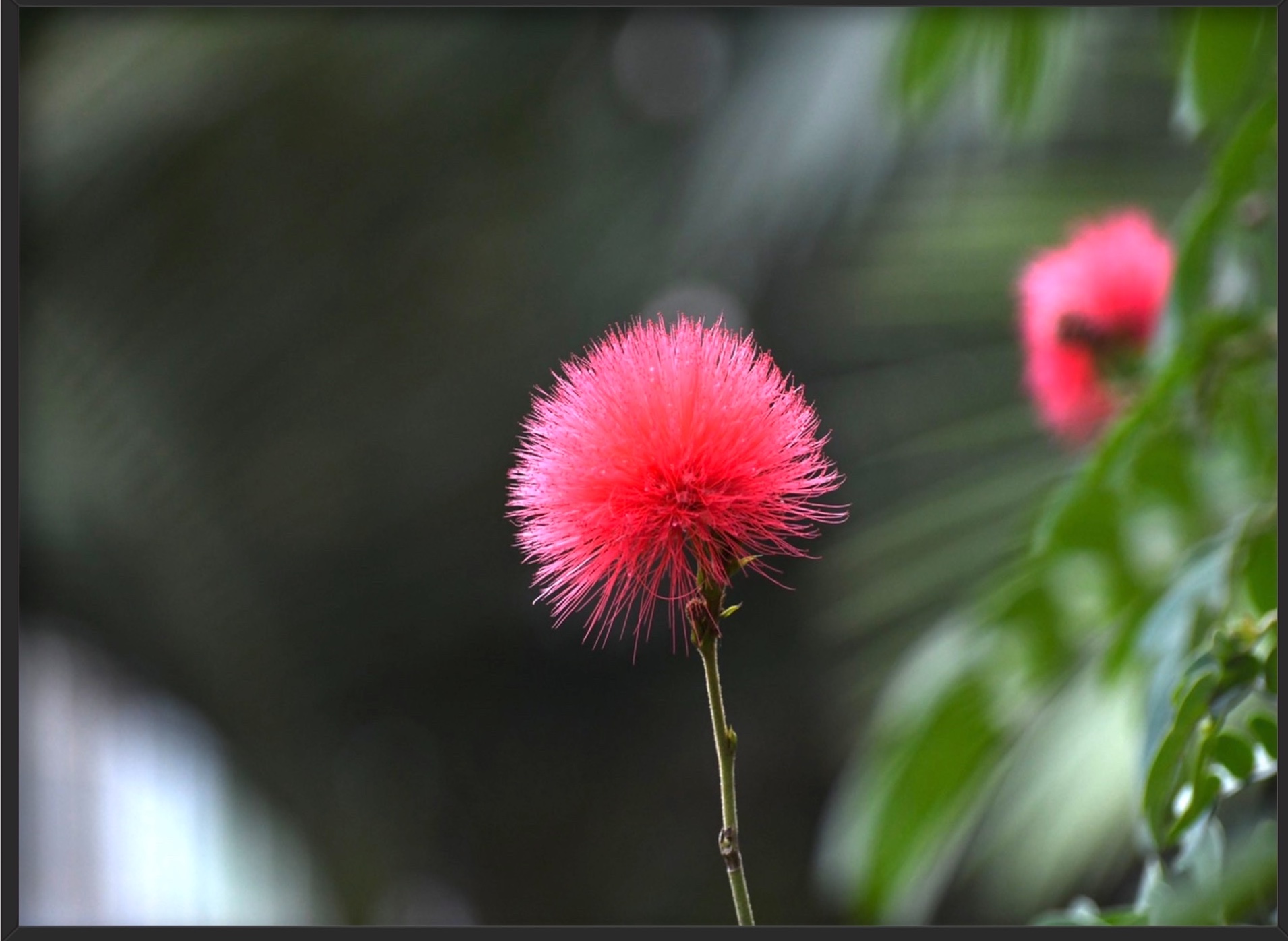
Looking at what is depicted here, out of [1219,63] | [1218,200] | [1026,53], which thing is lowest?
[1218,200]

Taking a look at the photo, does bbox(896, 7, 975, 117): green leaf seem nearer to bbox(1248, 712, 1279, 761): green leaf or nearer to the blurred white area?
bbox(1248, 712, 1279, 761): green leaf

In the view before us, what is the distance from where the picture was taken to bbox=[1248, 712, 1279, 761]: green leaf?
0.67 m

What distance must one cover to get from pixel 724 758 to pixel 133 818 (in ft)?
10.5

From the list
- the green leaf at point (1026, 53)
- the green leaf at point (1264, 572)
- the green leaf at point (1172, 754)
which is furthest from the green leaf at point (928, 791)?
the green leaf at point (1026, 53)

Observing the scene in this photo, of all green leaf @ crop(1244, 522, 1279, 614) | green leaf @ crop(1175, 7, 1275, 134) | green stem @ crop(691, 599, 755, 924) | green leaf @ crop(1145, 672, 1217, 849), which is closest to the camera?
green stem @ crop(691, 599, 755, 924)

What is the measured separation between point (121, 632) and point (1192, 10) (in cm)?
368

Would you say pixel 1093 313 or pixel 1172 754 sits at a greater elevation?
pixel 1093 313

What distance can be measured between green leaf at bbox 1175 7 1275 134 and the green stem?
0.71 metres

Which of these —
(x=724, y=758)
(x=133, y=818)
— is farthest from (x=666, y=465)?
(x=133, y=818)

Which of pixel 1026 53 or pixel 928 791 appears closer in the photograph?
pixel 928 791

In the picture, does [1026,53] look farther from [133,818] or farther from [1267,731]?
[133,818]

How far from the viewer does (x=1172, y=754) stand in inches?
24.6

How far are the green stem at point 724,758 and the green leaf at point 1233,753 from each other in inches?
12.6

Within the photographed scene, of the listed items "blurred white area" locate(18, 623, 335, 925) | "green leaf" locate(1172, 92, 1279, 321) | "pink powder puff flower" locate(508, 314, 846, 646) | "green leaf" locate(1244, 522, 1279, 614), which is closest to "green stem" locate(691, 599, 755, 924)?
"pink powder puff flower" locate(508, 314, 846, 646)
